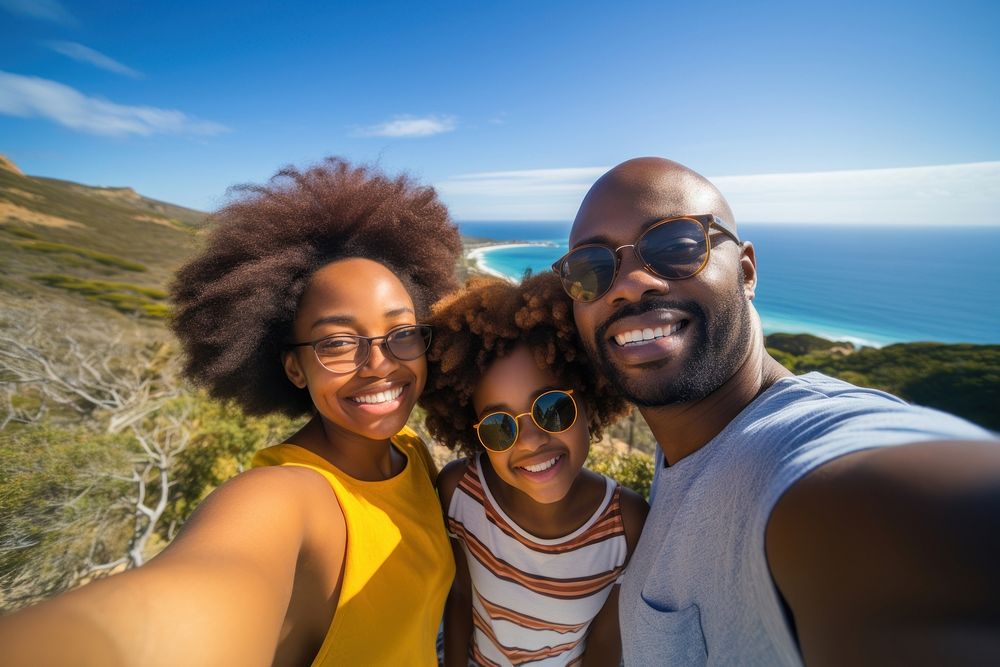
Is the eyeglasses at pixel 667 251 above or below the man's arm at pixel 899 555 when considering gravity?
above

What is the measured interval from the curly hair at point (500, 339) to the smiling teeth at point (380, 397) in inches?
11.3

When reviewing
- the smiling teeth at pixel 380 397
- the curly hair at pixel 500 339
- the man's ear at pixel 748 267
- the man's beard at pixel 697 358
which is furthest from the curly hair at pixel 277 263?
the man's ear at pixel 748 267

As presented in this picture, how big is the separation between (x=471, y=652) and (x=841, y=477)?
258 centimetres

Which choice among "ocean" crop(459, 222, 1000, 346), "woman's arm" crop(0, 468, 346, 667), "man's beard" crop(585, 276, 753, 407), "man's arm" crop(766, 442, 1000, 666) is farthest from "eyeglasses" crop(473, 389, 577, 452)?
"ocean" crop(459, 222, 1000, 346)

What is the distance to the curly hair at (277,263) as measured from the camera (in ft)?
7.68

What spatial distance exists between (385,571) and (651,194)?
6.44ft

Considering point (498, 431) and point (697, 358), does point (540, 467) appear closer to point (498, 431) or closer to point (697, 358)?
point (498, 431)

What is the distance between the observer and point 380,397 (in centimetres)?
213

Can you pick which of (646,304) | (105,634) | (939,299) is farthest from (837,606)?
(939,299)

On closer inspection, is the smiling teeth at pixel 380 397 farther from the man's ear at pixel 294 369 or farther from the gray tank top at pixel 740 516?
the gray tank top at pixel 740 516

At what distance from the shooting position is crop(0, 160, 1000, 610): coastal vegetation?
646 cm

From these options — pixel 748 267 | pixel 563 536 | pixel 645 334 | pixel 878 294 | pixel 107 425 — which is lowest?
pixel 878 294

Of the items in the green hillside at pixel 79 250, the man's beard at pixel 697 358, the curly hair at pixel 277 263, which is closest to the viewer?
the man's beard at pixel 697 358

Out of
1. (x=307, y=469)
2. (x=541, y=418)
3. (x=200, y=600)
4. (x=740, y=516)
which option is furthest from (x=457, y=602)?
(x=740, y=516)
